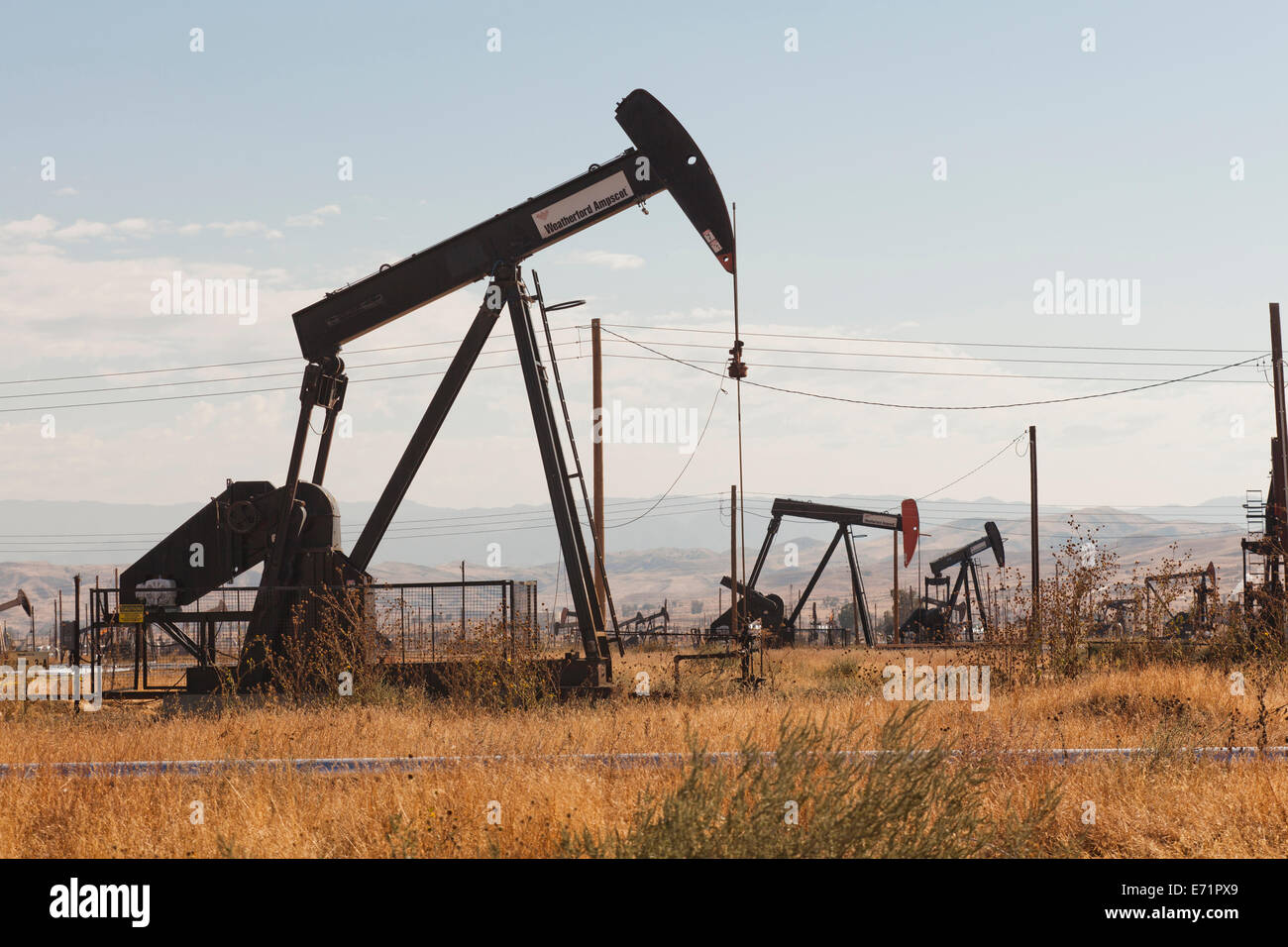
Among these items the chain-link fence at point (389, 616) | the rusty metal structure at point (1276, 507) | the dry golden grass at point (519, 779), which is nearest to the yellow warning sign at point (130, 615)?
the chain-link fence at point (389, 616)

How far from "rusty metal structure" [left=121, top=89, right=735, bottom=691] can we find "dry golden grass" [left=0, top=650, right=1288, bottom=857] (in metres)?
2.30

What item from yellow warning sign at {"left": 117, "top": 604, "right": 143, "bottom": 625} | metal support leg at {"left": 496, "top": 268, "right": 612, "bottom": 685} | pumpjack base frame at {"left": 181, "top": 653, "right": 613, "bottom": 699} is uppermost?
metal support leg at {"left": 496, "top": 268, "right": 612, "bottom": 685}

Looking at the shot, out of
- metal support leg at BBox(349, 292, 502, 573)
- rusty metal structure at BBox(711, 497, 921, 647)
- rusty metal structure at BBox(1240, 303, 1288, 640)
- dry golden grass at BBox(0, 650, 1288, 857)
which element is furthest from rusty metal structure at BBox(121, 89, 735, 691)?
rusty metal structure at BBox(711, 497, 921, 647)

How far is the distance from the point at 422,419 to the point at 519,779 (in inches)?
308

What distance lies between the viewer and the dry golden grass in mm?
5996

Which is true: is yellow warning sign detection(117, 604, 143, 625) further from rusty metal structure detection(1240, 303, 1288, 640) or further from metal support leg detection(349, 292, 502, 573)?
Answer: rusty metal structure detection(1240, 303, 1288, 640)

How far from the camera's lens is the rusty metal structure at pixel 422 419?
13.3 m

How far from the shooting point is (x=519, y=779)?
6883 millimetres

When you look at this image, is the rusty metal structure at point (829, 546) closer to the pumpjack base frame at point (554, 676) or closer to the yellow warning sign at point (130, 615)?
the pumpjack base frame at point (554, 676)

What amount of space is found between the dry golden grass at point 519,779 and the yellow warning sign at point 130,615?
2.98 m

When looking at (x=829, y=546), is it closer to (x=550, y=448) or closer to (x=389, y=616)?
(x=550, y=448)
